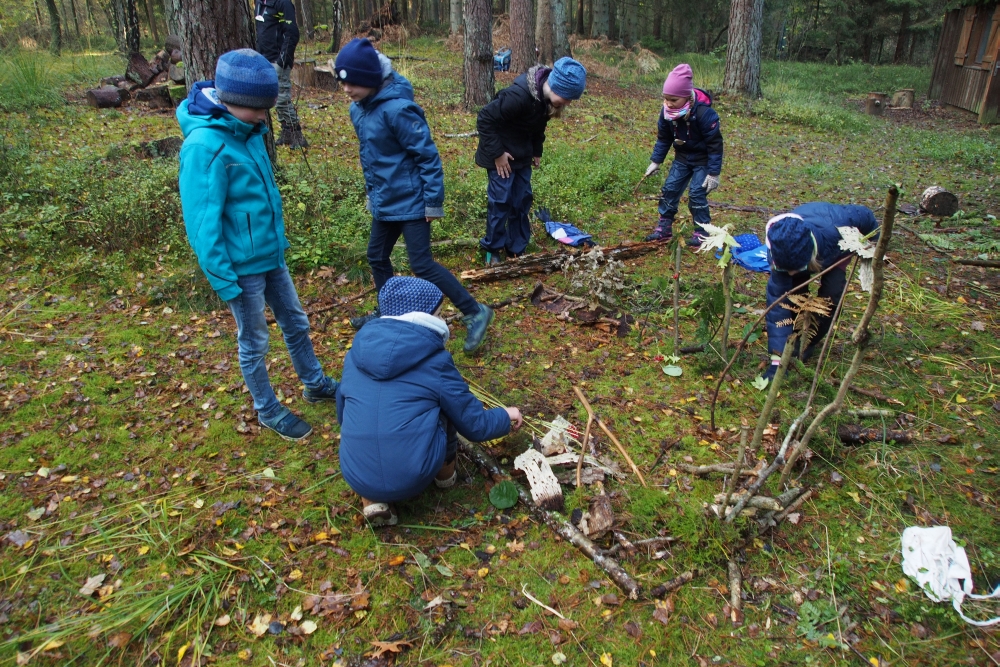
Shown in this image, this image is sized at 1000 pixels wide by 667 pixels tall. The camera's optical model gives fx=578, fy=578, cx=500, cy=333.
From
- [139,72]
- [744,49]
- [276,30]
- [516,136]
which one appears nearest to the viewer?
[516,136]

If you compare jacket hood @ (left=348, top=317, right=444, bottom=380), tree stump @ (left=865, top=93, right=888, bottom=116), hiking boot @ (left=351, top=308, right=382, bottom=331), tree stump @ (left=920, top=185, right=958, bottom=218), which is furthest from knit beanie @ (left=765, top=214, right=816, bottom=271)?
tree stump @ (left=865, top=93, right=888, bottom=116)

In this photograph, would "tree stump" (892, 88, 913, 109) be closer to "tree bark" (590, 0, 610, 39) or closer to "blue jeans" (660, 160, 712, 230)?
"tree bark" (590, 0, 610, 39)

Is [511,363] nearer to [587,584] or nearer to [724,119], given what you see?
[587,584]

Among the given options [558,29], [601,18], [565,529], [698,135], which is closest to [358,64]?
[565,529]

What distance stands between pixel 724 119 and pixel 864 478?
11184 mm

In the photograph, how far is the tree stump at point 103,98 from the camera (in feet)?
33.6

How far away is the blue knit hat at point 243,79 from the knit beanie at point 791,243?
302 cm

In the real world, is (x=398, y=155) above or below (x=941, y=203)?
above

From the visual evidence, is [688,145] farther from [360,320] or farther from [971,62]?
[971,62]

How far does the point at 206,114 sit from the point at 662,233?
473 cm

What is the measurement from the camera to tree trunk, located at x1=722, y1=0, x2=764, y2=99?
1373 centimetres

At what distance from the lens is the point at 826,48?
94.7 ft

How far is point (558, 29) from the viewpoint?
15.8 meters

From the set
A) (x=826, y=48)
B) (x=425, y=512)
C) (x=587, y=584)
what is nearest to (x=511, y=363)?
(x=425, y=512)
